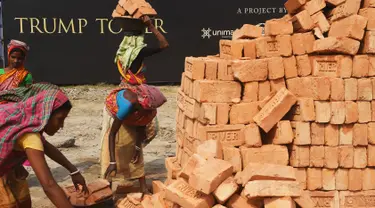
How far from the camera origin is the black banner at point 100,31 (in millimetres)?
12797

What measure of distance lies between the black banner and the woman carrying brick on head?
7.39 m

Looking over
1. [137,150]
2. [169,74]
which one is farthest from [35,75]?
[137,150]

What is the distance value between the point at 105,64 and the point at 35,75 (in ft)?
5.75

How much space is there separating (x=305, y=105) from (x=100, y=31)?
9073 millimetres

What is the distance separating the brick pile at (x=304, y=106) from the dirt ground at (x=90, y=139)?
2209 millimetres

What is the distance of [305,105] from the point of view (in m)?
4.84

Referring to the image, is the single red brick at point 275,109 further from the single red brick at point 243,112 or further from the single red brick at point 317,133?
the single red brick at point 317,133

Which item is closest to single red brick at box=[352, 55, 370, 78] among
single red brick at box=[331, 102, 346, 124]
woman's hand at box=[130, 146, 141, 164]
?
single red brick at box=[331, 102, 346, 124]

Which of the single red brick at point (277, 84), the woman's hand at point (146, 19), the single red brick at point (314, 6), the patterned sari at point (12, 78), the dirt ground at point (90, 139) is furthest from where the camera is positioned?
the dirt ground at point (90, 139)

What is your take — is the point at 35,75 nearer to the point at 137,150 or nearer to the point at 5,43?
the point at 5,43

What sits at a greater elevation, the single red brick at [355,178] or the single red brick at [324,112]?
the single red brick at [324,112]

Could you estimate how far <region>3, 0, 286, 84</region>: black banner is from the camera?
42.0ft

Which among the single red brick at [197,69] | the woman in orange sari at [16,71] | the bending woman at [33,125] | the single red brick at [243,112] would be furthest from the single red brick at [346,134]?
the woman in orange sari at [16,71]

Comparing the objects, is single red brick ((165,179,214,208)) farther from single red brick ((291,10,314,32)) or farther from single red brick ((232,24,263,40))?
single red brick ((291,10,314,32))
